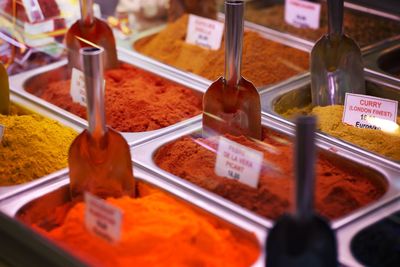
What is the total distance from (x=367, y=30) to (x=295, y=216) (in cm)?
153

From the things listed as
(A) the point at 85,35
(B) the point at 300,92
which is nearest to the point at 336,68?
(B) the point at 300,92

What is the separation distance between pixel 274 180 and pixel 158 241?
301 millimetres

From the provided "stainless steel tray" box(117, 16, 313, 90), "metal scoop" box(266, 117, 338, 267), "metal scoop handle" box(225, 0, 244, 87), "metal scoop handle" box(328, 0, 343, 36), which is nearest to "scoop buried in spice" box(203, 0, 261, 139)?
"metal scoop handle" box(225, 0, 244, 87)

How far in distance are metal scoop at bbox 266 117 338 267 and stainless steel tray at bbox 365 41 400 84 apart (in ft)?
3.86

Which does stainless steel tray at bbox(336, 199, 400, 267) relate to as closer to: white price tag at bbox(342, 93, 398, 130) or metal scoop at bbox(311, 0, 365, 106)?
white price tag at bbox(342, 93, 398, 130)

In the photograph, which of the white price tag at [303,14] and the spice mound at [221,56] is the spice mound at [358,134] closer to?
the spice mound at [221,56]

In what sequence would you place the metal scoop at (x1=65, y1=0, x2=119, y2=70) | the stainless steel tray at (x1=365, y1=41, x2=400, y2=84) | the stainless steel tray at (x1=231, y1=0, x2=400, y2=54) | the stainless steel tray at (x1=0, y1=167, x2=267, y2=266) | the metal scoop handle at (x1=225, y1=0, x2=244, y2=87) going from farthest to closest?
the stainless steel tray at (x1=231, y1=0, x2=400, y2=54) → the stainless steel tray at (x1=365, y1=41, x2=400, y2=84) → the metal scoop at (x1=65, y1=0, x2=119, y2=70) → the metal scoop handle at (x1=225, y1=0, x2=244, y2=87) → the stainless steel tray at (x1=0, y1=167, x2=267, y2=266)

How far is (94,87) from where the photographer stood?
1.31 m

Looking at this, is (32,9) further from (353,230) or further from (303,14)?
(353,230)

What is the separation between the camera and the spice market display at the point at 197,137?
4.11 feet

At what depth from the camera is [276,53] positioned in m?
2.30

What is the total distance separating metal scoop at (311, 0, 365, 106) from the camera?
193 cm

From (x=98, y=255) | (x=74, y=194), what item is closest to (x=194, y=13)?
(x=74, y=194)

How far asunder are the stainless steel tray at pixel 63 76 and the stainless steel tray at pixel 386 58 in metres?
0.54
